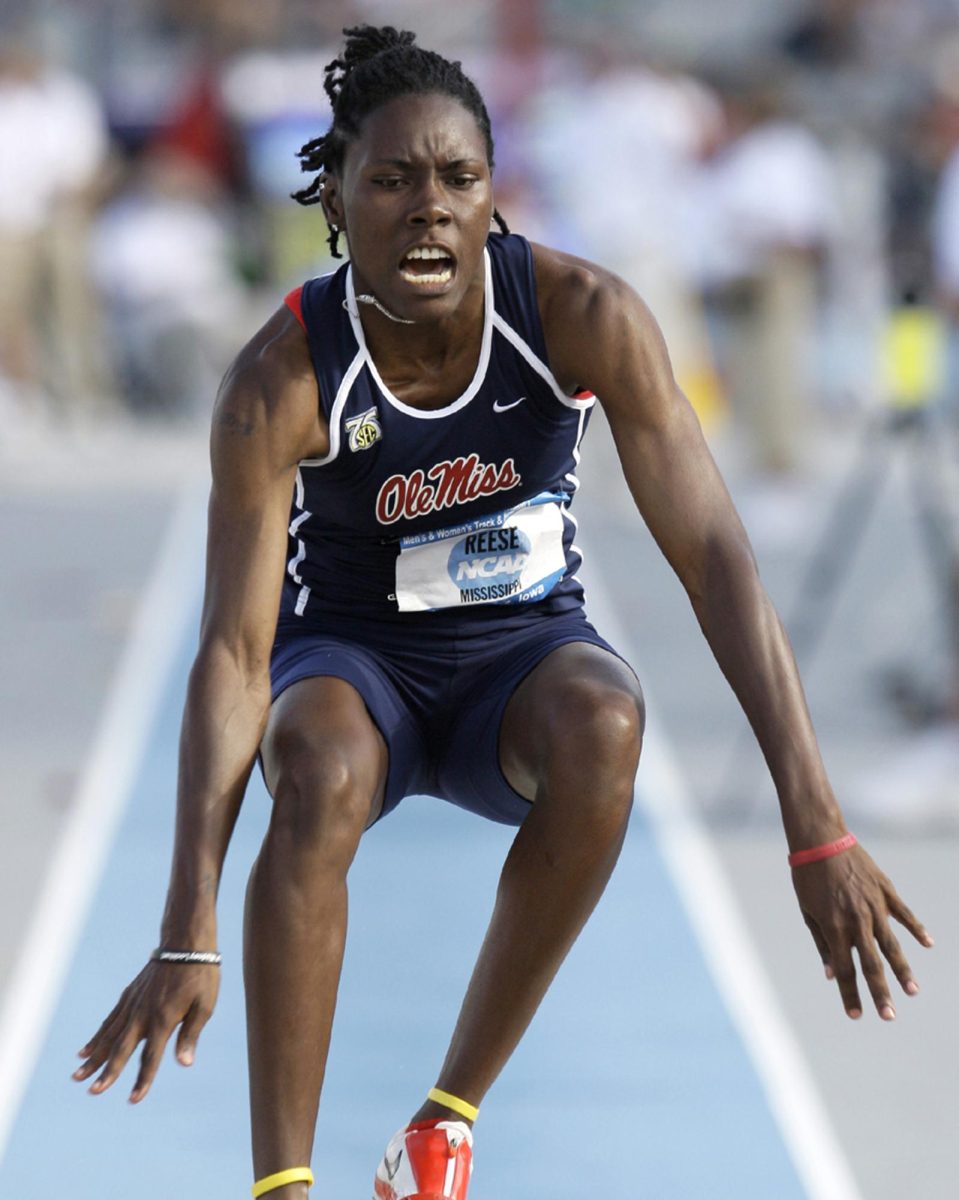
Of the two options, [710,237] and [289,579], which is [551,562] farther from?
[710,237]

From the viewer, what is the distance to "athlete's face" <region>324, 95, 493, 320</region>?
350 centimetres

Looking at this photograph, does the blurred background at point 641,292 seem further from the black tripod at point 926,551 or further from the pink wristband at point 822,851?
the pink wristband at point 822,851

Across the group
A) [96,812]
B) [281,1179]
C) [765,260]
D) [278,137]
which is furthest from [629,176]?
[281,1179]

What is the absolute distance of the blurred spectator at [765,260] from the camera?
1243 centimetres

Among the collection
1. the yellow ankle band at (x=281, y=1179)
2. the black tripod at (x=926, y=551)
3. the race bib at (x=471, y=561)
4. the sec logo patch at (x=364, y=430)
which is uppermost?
the black tripod at (x=926, y=551)

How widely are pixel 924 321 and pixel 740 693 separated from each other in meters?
3.62

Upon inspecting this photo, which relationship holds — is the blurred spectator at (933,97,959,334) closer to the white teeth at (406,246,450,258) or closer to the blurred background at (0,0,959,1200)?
the blurred background at (0,0,959,1200)

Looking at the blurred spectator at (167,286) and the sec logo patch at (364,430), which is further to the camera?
the blurred spectator at (167,286)

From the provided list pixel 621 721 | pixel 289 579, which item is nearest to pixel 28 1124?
pixel 289 579

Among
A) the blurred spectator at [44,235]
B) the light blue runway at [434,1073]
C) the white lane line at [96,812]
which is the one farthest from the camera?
the blurred spectator at [44,235]

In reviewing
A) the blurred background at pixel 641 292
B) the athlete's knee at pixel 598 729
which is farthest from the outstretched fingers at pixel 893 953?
the blurred background at pixel 641 292

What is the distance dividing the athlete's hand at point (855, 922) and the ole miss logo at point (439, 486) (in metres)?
0.82

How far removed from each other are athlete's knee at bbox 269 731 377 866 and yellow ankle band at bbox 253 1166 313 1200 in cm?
46

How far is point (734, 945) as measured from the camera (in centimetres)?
615
